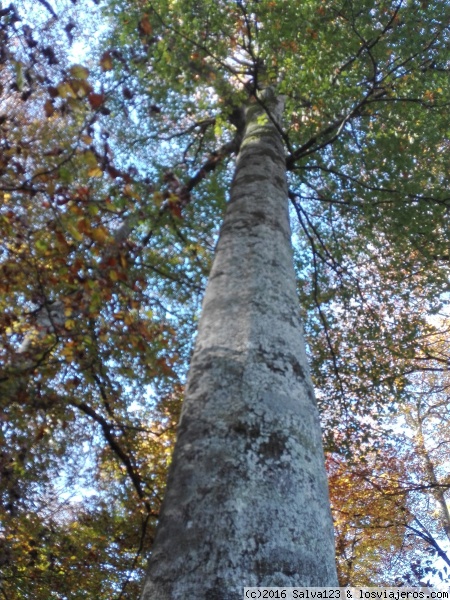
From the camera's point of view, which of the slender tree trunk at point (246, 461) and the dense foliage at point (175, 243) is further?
the dense foliage at point (175, 243)

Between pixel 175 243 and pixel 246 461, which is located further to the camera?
pixel 175 243

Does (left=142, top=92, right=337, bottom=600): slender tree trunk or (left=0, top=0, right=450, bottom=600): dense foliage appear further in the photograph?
(left=0, top=0, right=450, bottom=600): dense foliage

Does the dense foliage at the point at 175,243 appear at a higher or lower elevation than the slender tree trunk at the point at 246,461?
higher

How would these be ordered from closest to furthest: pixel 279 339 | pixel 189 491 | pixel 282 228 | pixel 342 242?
1. pixel 189 491
2. pixel 279 339
3. pixel 282 228
4. pixel 342 242

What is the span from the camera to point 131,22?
5.88m

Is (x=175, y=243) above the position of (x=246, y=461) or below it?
above

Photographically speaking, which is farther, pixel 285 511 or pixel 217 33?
pixel 217 33

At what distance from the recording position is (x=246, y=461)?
183 centimetres

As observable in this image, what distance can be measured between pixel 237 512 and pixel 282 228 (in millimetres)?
2171

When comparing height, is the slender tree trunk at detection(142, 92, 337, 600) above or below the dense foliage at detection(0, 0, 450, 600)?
below

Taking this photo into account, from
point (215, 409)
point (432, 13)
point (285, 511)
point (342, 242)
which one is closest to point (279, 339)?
point (215, 409)

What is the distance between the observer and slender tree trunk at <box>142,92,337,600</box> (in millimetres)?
1561

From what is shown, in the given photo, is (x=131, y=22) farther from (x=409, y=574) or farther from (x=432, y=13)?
(x=409, y=574)

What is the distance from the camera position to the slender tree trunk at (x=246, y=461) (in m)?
1.56
